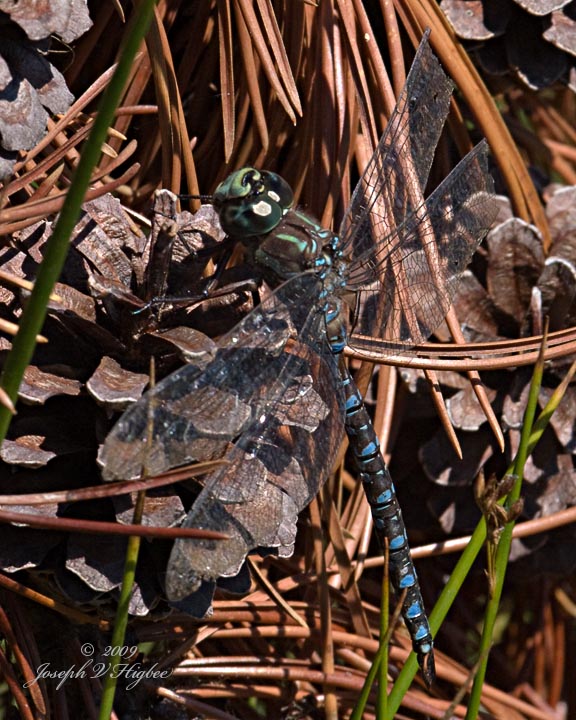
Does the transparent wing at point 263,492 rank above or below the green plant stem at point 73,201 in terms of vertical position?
below

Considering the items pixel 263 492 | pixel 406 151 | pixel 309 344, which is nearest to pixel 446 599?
pixel 263 492

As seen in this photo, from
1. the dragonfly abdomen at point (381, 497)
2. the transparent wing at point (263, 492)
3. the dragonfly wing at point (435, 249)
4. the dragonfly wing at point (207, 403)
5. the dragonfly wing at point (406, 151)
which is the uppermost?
the dragonfly wing at point (406, 151)

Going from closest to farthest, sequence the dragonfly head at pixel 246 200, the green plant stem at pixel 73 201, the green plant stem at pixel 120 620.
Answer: the green plant stem at pixel 73 201, the green plant stem at pixel 120 620, the dragonfly head at pixel 246 200

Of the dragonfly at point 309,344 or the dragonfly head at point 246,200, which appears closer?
the dragonfly at point 309,344

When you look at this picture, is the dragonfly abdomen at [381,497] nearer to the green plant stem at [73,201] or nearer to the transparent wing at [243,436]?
the transparent wing at [243,436]

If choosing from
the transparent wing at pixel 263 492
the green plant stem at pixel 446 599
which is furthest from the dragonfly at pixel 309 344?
the green plant stem at pixel 446 599

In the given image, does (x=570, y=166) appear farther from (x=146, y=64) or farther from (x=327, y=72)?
(x=146, y=64)

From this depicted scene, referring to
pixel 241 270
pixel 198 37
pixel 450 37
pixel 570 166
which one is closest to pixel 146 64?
pixel 198 37

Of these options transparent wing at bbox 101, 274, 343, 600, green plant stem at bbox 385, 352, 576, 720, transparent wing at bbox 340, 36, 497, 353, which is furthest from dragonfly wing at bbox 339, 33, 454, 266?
green plant stem at bbox 385, 352, 576, 720
